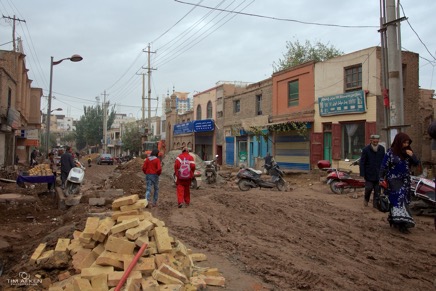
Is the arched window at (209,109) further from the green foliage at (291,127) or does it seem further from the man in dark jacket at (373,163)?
the man in dark jacket at (373,163)

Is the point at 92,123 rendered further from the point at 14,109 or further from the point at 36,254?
the point at 36,254

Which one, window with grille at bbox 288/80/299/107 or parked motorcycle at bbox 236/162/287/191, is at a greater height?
window with grille at bbox 288/80/299/107

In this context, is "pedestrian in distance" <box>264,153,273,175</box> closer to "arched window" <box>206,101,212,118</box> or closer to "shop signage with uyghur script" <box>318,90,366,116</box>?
"shop signage with uyghur script" <box>318,90,366,116</box>

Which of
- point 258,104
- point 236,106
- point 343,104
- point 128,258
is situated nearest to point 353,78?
point 343,104

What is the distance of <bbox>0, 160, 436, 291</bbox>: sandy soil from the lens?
14.7ft

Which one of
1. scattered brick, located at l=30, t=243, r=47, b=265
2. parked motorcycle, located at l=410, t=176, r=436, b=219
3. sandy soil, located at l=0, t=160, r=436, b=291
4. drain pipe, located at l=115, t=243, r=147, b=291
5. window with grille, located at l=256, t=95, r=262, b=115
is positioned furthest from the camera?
window with grille, located at l=256, t=95, r=262, b=115

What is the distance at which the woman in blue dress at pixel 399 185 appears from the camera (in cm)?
670

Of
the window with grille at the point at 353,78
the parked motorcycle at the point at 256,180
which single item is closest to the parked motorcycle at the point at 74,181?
the parked motorcycle at the point at 256,180

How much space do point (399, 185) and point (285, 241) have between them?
2.48 meters

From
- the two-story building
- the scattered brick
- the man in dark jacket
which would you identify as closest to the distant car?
the two-story building

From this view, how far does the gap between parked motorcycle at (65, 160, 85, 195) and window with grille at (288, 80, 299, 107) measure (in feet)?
48.7

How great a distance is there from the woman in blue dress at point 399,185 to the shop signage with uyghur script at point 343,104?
11.3 meters

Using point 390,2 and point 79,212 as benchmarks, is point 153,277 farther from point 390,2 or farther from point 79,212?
point 390,2

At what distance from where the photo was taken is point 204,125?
1353 inches
